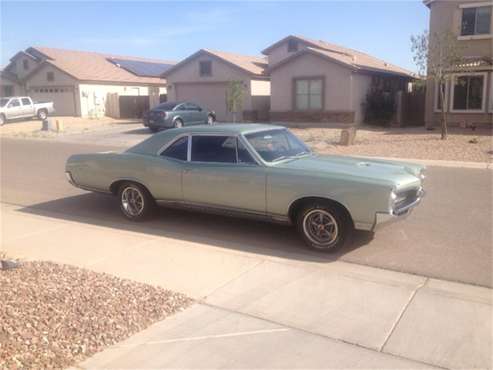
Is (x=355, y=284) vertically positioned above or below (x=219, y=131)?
below

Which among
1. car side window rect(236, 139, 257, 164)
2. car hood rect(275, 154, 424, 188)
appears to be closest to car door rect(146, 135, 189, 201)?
car side window rect(236, 139, 257, 164)

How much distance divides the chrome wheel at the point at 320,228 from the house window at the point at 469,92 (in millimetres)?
17581

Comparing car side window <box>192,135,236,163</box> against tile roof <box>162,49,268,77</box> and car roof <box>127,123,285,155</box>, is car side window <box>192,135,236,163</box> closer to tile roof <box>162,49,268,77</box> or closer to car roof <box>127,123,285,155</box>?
car roof <box>127,123,285,155</box>

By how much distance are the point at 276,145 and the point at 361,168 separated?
1.22 metres

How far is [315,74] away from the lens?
25016 millimetres

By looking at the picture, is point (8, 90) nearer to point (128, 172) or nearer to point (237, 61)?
point (237, 61)

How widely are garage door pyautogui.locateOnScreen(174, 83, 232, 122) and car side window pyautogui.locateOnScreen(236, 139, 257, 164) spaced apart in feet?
79.1

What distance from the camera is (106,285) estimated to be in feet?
15.3

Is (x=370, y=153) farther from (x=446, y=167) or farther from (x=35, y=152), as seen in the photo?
(x=35, y=152)

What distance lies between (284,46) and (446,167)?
23372 mm

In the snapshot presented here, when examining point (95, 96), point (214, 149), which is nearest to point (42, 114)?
point (95, 96)

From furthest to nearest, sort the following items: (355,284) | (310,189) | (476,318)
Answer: (310,189) → (355,284) → (476,318)

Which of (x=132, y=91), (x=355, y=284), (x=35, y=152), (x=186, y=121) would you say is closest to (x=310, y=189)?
(x=355, y=284)

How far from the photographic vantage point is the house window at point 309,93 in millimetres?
25234
